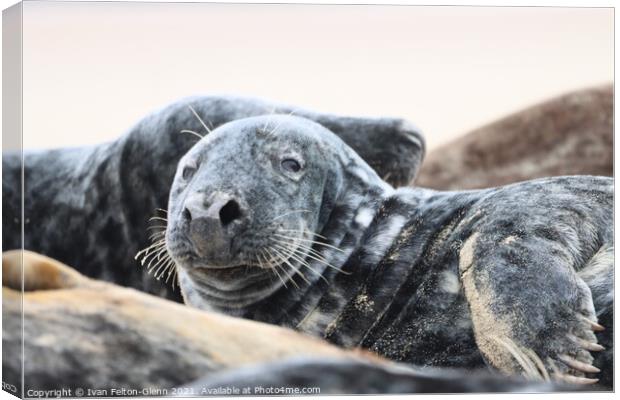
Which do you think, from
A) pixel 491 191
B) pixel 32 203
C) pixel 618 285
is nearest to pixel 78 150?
pixel 32 203

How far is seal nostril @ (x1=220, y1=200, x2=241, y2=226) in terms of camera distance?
Result: 5902mm

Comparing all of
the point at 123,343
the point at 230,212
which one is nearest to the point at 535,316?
the point at 230,212

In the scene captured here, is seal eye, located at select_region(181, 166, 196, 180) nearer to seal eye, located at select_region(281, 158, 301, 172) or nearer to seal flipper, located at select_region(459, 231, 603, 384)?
seal eye, located at select_region(281, 158, 301, 172)

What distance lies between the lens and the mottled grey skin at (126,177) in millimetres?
6703

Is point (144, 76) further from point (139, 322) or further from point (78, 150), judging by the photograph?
point (139, 322)

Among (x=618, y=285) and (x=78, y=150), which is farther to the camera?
(x=78, y=150)

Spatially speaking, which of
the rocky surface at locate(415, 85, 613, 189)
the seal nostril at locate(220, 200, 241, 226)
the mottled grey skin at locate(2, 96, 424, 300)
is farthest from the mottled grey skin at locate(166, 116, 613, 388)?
the rocky surface at locate(415, 85, 613, 189)

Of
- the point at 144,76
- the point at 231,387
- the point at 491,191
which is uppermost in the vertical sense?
the point at 144,76

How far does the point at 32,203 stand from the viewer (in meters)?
6.77

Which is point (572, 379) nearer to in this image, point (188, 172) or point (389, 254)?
point (389, 254)

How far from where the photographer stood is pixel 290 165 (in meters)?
6.27

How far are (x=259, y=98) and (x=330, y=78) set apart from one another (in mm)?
414

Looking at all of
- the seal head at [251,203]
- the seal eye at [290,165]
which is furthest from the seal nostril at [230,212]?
the seal eye at [290,165]

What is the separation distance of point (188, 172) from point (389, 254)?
1.15 m
